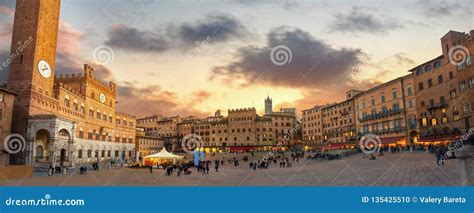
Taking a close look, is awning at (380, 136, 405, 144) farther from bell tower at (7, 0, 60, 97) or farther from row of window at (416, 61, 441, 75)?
bell tower at (7, 0, 60, 97)

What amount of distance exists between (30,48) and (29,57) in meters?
1.01

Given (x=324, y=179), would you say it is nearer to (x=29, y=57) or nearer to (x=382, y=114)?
(x=29, y=57)

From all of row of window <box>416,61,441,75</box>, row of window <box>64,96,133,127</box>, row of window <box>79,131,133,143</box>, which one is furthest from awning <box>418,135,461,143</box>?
row of window <box>64,96,133,127</box>

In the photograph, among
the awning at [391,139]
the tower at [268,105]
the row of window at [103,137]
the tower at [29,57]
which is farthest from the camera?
the tower at [268,105]

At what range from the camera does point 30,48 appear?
34.7 metres

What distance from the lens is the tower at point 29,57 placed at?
33625 millimetres

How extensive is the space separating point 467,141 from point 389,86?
50.5 m

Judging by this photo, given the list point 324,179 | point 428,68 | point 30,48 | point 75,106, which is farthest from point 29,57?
point 428,68

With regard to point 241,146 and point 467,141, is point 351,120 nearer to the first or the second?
point 241,146

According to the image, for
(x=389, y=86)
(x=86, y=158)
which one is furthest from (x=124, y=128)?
(x=389, y=86)

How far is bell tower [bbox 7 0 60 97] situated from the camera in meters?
34.3

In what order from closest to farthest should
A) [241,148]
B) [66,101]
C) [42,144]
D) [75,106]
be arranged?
[42,144], [66,101], [75,106], [241,148]

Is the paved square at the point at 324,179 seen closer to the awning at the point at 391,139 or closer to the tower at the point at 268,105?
the awning at the point at 391,139

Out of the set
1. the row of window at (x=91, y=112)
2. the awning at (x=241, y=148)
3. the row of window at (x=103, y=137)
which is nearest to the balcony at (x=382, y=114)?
the awning at (x=241, y=148)
